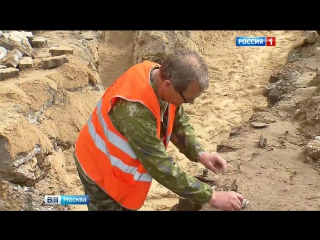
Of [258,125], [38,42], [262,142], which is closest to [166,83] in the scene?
[262,142]

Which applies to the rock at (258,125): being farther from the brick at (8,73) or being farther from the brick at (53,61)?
the brick at (8,73)

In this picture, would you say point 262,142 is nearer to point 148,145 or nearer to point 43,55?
point 148,145

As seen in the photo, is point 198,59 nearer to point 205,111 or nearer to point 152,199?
point 152,199

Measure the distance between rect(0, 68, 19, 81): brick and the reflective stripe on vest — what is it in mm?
2830

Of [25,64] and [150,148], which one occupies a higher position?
[25,64]

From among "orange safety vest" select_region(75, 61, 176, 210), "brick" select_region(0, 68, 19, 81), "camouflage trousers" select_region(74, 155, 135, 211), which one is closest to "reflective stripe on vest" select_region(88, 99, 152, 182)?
"orange safety vest" select_region(75, 61, 176, 210)

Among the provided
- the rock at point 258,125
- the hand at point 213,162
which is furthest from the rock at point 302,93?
the hand at point 213,162

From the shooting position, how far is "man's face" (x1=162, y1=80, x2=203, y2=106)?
7.76 feet

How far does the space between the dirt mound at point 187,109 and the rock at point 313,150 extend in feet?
0.04

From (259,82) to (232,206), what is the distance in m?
4.91

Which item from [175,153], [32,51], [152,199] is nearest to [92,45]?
[32,51]

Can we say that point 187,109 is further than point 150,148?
Yes

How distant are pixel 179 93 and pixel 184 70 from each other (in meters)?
0.14

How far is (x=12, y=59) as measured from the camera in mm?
5348
